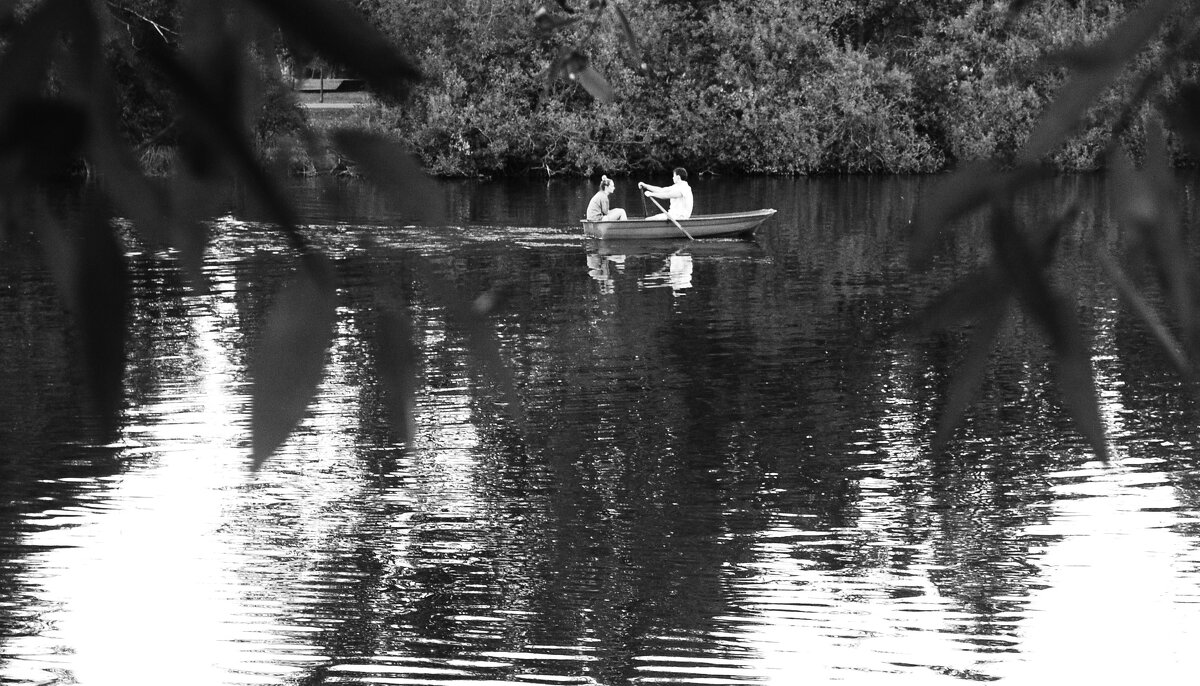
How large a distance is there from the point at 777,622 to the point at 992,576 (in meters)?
1.32

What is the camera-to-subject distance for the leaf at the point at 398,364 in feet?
2.93

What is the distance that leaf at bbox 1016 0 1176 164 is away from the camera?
972 millimetres

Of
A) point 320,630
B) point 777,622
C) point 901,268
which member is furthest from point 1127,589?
point 901,268

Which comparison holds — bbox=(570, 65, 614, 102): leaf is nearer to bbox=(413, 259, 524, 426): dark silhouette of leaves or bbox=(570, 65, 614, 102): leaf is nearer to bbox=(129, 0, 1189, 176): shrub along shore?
bbox=(413, 259, 524, 426): dark silhouette of leaves

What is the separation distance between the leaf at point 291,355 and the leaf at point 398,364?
Result: 0.11 feet

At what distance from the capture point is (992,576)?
6.82 m

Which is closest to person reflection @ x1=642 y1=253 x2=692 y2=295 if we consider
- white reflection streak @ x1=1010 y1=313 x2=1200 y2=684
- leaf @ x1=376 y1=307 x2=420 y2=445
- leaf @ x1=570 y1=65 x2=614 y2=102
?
white reflection streak @ x1=1010 y1=313 x2=1200 y2=684

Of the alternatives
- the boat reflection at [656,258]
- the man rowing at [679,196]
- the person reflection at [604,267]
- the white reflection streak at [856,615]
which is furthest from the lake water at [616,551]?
the man rowing at [679,196]

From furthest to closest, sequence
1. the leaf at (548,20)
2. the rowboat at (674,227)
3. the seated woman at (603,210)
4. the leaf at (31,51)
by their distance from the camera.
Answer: the seated woman at (603,210), the rowboat at (674,227), the leaf at (548,20), the leaf at (31,51)

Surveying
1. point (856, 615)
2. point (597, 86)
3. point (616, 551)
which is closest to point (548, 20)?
point (597, 86)

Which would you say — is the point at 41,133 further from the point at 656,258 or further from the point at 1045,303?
the point at 656,258

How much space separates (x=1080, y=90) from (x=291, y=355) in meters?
0.56

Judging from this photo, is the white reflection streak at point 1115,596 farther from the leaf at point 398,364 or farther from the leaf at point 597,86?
the leaf at point 398,364

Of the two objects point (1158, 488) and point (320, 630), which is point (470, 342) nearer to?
point (320, 630)
